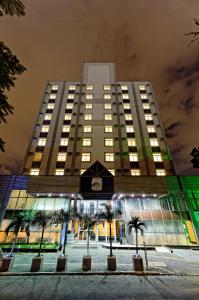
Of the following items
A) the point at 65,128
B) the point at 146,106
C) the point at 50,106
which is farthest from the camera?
the point at 146,106


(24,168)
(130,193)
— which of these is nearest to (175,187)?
(130,193)

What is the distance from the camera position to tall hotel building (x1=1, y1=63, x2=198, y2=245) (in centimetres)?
2502

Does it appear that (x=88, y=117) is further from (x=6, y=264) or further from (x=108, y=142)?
(x=6, y=264)

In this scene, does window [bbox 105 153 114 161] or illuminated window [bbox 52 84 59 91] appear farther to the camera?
illuminated window [bbox 52 84 59 91]

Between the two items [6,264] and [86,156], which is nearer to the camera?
[6,264]

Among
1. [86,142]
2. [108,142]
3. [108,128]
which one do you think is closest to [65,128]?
[86,142]

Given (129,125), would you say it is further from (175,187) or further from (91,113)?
(175,187)

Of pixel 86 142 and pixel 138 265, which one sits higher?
pixel 86 142

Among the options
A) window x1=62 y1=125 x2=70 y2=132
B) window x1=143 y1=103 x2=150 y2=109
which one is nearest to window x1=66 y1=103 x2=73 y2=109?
window x1=62 y1=125 x2=70 y2=132

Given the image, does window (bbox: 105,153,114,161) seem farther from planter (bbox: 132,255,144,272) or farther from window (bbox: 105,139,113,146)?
planter (bbox: 132,255,144,272)

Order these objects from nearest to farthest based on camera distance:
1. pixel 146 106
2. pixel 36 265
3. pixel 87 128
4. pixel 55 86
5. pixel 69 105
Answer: pixel 36 265 → pixel 87 128 → pixel 69 105 → pixel 146 106 → pixel 55 86

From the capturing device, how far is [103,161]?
3316 cm

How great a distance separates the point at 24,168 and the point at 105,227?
1938cm

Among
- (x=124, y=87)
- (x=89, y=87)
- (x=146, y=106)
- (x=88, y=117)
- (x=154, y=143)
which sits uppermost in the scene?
(x=124, y=87)
